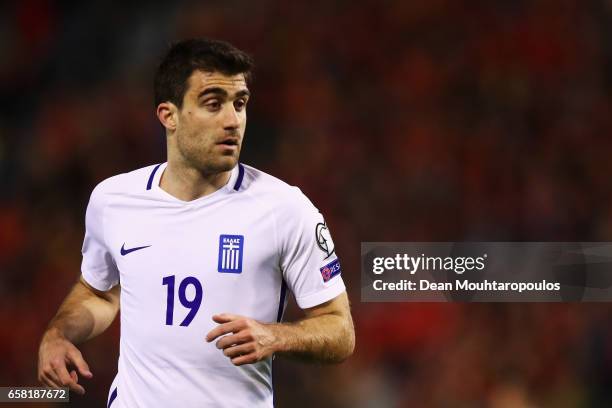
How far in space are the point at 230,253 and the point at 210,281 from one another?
0.34 feet

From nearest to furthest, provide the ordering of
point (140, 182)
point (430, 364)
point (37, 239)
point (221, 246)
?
1. point (221, 246)
2. point (140, 182)
3. point (430, 364)
4. point (37, 239)

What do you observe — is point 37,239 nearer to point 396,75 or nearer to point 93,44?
point 93,44

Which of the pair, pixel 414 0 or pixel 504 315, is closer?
pixel 504 315

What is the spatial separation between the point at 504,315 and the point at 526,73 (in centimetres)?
157

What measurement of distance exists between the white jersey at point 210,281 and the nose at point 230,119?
206 millimetres

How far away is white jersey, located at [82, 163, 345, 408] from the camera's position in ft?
8.57

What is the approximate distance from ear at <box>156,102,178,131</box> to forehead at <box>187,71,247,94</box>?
0.40ft

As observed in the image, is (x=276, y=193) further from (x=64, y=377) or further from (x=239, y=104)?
(x=64, y=377)

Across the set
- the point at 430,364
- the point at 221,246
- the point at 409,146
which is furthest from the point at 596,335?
the point at 221,246

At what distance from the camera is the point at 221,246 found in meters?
2.68

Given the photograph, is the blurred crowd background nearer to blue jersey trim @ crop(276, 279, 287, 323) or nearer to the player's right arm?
the player's right arm

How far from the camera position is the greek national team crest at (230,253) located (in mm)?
2643

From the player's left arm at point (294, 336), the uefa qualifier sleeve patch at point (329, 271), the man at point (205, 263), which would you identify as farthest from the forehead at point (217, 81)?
the player's left arm at point (294, 336)

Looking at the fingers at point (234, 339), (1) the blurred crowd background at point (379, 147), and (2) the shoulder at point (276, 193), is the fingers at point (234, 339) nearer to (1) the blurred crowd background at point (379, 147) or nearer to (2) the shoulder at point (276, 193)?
(2) the shoulder at point (276, 193)
